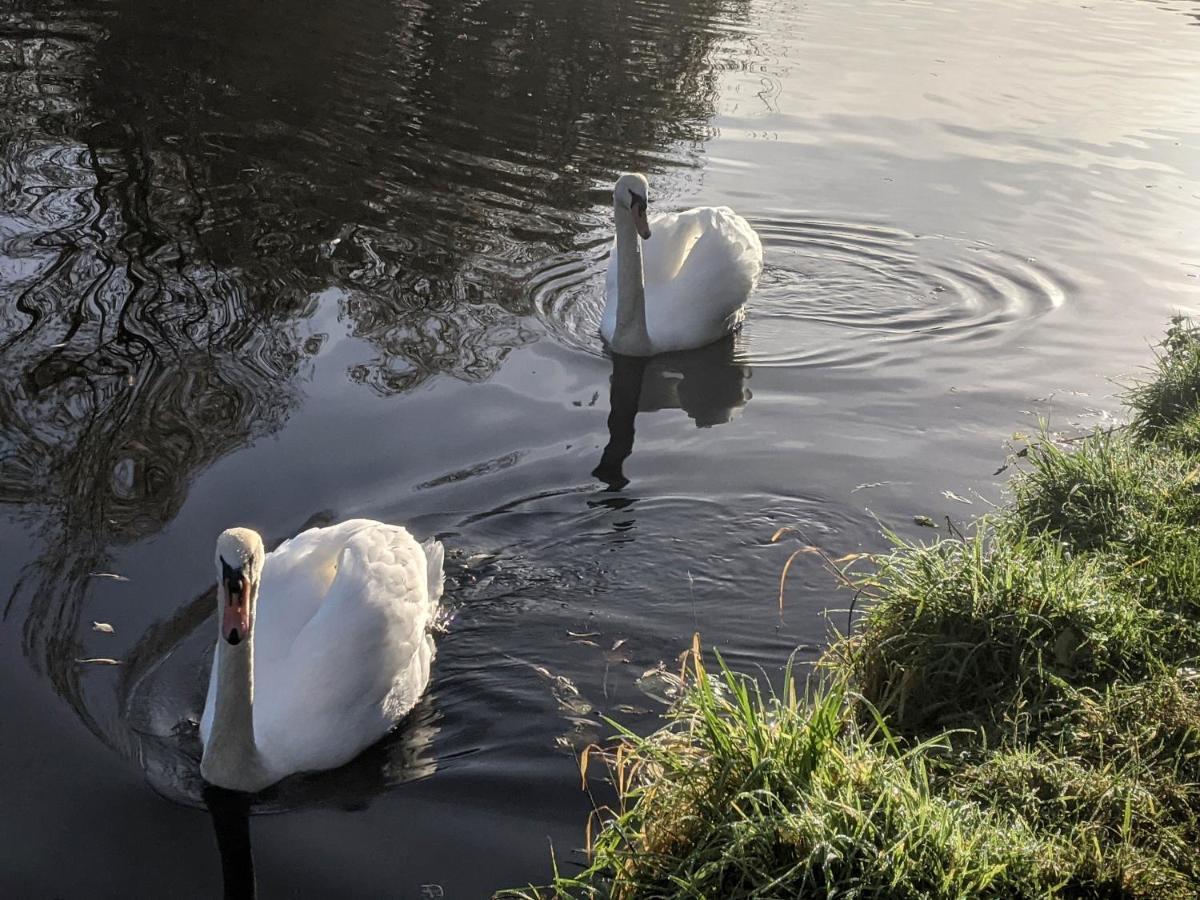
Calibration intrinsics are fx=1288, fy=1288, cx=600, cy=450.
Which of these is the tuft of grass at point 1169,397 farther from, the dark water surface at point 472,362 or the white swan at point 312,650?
the white swan at point 312,650

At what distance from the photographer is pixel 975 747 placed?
14.4ft

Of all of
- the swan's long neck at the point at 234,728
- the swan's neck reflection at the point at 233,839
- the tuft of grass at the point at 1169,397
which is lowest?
the swan's neck reflection at the point at 233,839

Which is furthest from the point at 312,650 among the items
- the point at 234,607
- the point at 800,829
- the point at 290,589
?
the point at 800,829

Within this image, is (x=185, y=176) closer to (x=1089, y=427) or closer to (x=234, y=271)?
(x=234, y=271)

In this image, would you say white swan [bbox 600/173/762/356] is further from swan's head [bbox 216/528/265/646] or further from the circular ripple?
swan's head [bbox 216/528/265/646]

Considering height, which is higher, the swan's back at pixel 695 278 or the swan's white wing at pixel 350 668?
the swan's back at pixel 695 278

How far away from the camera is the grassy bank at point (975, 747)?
3498mm

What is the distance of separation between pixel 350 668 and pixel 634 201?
16.2ft

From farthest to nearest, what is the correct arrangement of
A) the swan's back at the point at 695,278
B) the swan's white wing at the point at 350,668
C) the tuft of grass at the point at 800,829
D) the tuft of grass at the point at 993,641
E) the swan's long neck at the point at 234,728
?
1. the swan's back at the point at 695,278
2. the swan's white wing at the point at 350,668
3. the tuft of grass at the point at 993,641
4. the swan's long neck at the point at 234,728
5. the tuft of grass at the point at 800,829

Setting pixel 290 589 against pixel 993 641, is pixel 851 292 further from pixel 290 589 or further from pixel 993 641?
pixel 290 589

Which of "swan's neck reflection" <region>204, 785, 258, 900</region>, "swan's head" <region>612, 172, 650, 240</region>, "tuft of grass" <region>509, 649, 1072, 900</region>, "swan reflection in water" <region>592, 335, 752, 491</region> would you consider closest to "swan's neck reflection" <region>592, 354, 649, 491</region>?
"swan reflection in water" <region>592, 335, 752, 491</region>

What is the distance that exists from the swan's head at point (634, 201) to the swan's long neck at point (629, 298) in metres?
0.01

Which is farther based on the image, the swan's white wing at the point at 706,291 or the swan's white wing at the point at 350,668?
the swan's white wing at the point at 706,291

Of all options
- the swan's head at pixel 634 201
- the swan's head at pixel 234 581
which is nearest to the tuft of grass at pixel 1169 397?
the swan's head at pixel 634 201
